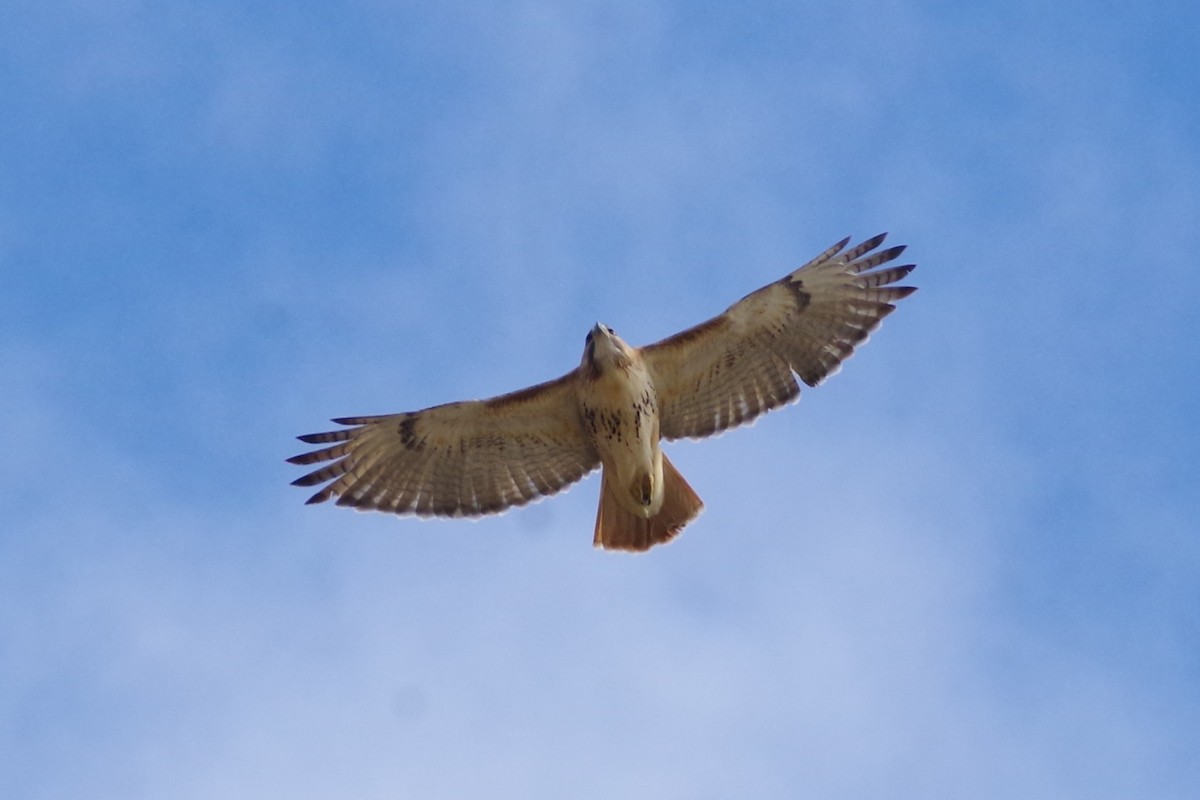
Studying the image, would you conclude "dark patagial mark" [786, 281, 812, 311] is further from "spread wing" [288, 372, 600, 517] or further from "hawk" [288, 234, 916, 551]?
"spread wing" [288, 372, 600, 517]

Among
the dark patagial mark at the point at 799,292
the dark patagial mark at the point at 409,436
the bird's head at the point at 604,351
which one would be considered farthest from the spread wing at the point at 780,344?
the dark patagial mark at the point at 409,436

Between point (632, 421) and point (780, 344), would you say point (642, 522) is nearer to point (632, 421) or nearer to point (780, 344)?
point (632, 421)

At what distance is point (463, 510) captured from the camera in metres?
16.9

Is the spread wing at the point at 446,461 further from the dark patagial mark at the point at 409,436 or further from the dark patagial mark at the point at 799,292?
the dark patagial mark at the point at 799,292

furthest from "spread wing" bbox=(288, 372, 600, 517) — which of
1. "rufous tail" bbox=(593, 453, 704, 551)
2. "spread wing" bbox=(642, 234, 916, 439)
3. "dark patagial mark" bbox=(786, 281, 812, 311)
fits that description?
"dark patagial mark" bbox=(786, 281, 812, 311)

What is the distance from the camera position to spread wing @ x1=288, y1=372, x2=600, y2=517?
16500 mm

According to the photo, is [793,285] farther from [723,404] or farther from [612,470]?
[612,470]

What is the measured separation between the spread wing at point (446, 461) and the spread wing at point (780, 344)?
1.01 metres

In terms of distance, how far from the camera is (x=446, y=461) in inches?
660

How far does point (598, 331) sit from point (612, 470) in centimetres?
132

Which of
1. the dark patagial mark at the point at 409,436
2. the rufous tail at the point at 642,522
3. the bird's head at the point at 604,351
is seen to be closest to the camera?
the bird's head at the point at 604,351

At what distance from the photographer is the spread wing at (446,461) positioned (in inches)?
650

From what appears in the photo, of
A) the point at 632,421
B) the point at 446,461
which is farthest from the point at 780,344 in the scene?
the point at 446,461

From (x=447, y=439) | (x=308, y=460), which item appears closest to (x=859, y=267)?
(x=447, y=439)
